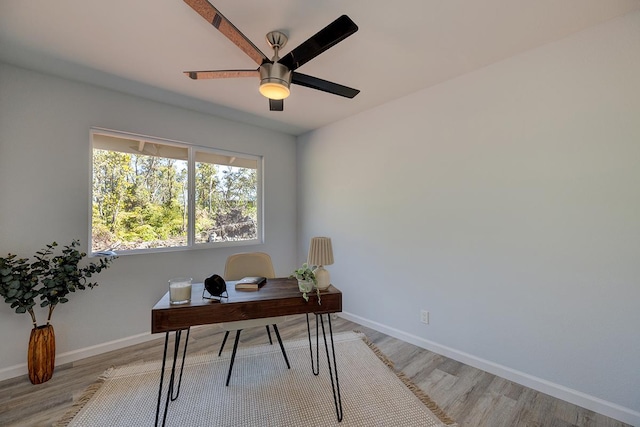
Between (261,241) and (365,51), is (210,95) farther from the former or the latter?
(261,241)

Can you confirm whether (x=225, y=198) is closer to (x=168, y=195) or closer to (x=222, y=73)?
(x=168, y=195)

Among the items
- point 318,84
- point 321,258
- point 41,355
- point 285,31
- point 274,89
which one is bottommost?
point 41,355

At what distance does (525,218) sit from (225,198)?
319cm

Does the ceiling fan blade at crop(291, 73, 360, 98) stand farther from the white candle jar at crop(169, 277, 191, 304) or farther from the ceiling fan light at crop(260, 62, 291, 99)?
the white candle jar at crop(169, 277, 191, 304)

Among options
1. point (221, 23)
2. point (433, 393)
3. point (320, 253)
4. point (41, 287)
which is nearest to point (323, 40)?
point (221, 23)

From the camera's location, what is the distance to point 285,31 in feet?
5.91

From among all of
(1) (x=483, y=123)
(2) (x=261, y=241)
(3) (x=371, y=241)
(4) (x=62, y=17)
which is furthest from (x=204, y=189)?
(1) (x=483, y=123)

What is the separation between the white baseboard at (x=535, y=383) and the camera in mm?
1688

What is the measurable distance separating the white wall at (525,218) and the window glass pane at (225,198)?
1.70m

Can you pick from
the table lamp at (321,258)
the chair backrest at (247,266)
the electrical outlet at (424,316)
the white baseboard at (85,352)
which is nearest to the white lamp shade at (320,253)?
the table lamp at (321,258)

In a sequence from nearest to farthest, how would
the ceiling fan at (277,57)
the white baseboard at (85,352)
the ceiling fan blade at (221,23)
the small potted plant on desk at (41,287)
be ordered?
the ceiling fan blade at (221,23) < the ceiling fan at (277,57) < the small potted plant on desk at (41,287) < the white baseboard at (85,352)

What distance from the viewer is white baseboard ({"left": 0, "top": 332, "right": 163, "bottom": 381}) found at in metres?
2.15

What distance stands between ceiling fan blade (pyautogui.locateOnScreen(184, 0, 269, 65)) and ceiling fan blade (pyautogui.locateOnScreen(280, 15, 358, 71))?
0.19 m

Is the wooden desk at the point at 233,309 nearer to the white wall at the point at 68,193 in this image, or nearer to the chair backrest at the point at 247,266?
the chair backrest at the point at 247,266
